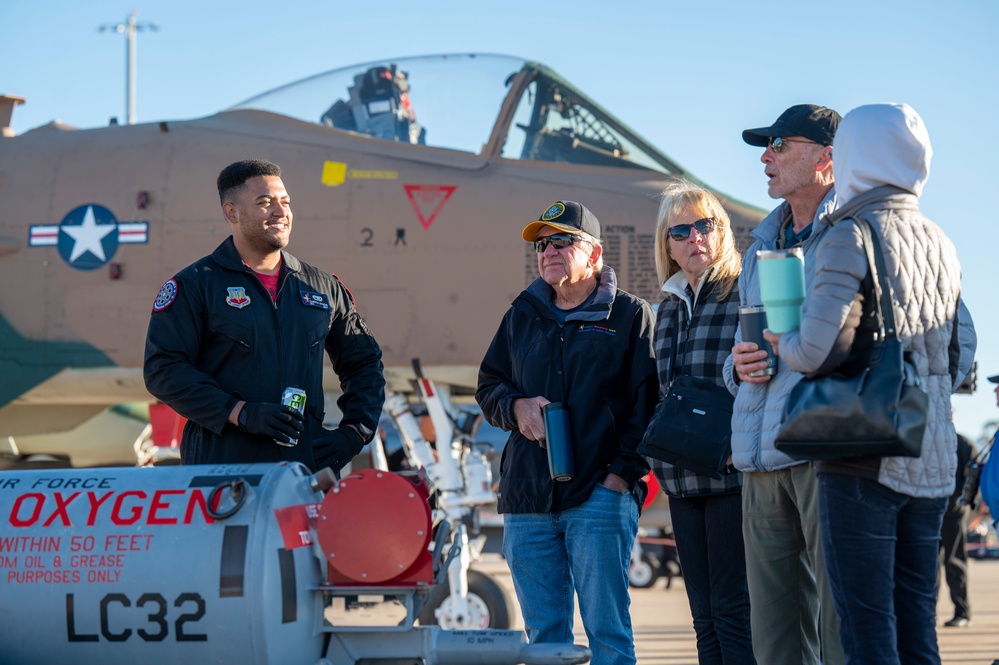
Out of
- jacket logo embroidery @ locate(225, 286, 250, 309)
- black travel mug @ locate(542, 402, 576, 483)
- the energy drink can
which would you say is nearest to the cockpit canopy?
jacket logo embroidery @ locate(225, 286, 250, 309)

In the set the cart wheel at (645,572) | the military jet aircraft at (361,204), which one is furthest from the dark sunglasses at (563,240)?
the cart wheel at (645,572)

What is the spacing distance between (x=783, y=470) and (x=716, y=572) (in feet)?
2.16

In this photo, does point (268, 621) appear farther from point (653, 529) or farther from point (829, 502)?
point (653, 529)

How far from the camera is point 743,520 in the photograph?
3688 mm

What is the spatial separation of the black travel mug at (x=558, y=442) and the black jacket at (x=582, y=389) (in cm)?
13

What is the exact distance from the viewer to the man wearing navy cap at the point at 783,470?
344 cm

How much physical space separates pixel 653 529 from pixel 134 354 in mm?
10099

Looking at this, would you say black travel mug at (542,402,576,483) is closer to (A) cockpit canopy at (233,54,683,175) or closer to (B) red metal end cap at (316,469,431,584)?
(B) red metal end cap at (316,469,431,584)

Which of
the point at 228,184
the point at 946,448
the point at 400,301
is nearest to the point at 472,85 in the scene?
the point at 400,301

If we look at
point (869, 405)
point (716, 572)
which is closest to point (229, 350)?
point (716, 572)

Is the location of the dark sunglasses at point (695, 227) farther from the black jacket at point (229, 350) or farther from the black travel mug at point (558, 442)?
the black jacket at point (229, 350)

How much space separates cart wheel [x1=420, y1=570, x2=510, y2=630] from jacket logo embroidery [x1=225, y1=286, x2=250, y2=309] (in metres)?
3.36

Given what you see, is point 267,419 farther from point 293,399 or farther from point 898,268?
point 898,268

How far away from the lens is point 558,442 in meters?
4.00
